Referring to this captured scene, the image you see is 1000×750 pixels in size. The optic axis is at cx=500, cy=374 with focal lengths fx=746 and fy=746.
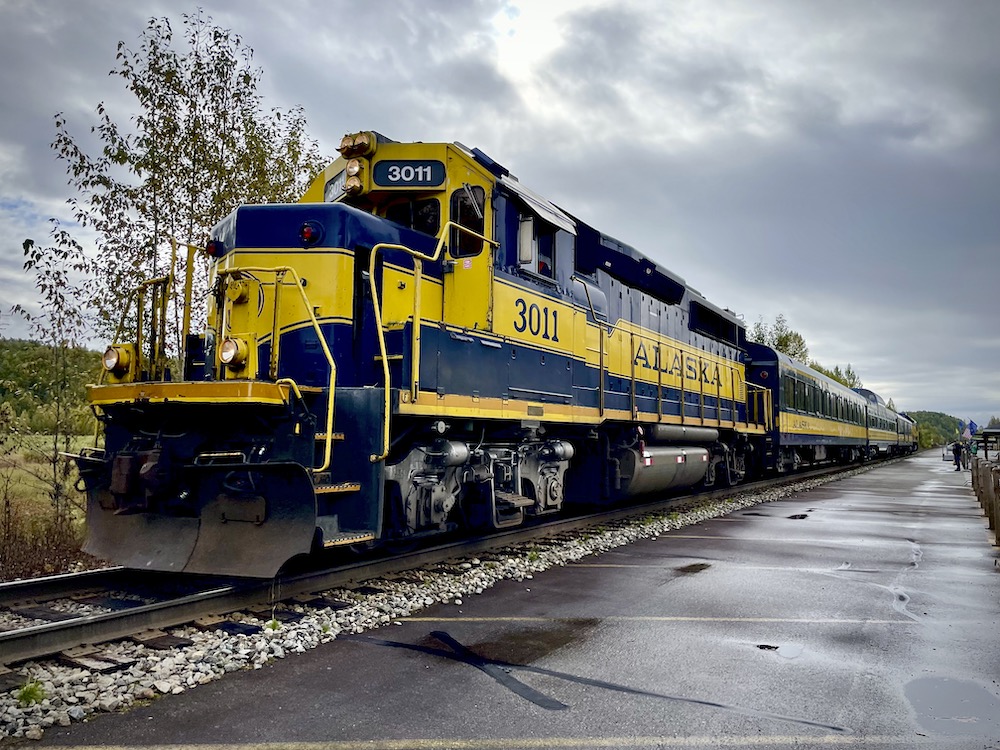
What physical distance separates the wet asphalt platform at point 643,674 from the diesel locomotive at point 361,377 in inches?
43.9

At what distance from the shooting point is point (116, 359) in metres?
6.28

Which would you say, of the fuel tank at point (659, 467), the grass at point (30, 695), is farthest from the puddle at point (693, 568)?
the grass at point (30, 695)

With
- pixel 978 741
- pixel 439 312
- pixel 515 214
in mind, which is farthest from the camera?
pixel 515 214

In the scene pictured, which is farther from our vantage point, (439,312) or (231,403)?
(439,312)

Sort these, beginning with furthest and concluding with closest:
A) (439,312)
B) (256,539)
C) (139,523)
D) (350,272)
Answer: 1. (439,312)
2. (350,272)
3. (139,523)
4. (256,539)

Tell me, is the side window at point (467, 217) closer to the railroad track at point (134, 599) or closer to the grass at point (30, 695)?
the railroad track at point (134, 599)

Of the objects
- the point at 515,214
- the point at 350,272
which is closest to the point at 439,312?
the point at 350,272

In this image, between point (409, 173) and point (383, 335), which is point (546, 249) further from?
point (383, 335)

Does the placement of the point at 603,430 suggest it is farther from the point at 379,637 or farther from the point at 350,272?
the point at 379,637

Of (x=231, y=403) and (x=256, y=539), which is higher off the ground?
(x=231, y=403)

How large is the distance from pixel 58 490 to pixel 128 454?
3.07m

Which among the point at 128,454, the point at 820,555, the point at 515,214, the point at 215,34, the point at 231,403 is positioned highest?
the point at 215,34

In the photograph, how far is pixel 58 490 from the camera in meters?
7.88

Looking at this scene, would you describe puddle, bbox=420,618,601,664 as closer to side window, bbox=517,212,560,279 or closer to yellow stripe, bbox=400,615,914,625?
yellow stripe, bbox=400,615,914,625
